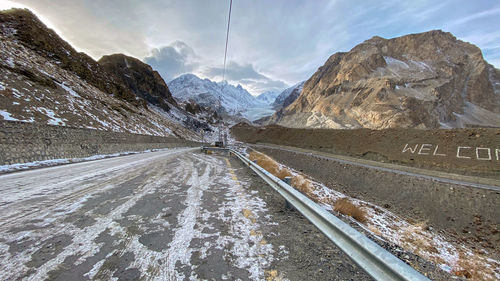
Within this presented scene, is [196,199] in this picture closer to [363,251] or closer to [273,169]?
[363,251]

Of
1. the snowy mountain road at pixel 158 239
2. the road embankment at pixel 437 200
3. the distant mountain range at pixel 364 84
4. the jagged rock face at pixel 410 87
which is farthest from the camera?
the jagged rock face at pixel 410 87

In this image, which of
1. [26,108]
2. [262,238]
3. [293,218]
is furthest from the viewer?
[26,108]

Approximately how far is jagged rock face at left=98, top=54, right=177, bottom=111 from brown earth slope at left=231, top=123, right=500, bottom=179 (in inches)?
2673

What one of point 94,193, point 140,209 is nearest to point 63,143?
point 94,193

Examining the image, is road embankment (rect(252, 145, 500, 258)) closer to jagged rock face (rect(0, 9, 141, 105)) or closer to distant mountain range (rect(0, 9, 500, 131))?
distant mountain range (rect(0, 9, 500, 131))

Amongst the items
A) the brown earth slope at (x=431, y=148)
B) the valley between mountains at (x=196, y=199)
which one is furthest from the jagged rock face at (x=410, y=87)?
the valley between mountains at (x=196, y=199)

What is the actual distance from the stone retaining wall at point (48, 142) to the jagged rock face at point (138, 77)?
63.5 meters

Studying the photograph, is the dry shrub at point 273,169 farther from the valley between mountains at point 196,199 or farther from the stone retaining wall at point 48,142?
the stone retaining wall at point 48,142

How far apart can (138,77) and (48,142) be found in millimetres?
80554

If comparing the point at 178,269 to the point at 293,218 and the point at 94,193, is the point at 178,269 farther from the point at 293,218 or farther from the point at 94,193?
the point at 94,193

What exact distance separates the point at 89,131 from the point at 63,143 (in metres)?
2.79

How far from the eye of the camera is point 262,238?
2.61 metres

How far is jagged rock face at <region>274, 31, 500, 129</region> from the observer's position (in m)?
66.3

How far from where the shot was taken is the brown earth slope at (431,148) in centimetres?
1848
